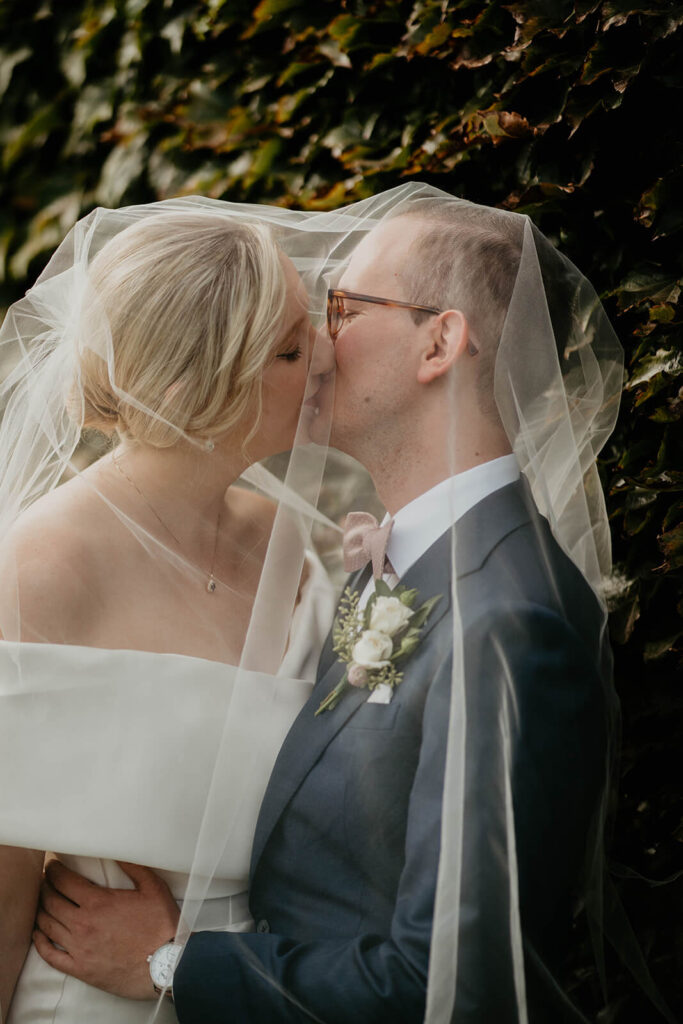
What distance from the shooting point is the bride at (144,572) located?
6.09 feet

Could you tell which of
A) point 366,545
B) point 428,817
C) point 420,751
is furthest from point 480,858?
point 366,545

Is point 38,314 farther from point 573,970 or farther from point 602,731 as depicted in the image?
point 573,970

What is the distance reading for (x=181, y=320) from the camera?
6.47 feet

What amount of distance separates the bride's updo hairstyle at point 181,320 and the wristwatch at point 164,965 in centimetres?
105

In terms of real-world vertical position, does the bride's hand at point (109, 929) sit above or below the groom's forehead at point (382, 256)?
below

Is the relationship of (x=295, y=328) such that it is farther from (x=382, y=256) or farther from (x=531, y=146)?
(x=531, y=146)

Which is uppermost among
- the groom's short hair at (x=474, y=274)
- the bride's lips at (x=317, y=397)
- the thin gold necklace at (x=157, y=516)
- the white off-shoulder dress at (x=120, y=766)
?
the groom's short hair at (x=474, y=274)

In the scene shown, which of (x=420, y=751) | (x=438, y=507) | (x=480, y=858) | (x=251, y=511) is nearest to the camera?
(x=480, y=858)

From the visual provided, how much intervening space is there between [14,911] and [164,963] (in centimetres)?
35

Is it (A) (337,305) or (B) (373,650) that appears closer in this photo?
(B) (373,650)

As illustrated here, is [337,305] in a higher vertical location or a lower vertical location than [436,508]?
higher

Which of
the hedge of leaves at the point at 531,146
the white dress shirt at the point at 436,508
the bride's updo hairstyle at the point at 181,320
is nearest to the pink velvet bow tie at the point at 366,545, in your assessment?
the white dress shirt at the point at 436,508

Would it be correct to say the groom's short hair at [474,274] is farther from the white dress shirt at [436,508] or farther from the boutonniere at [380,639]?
the boutonniere at [380,639]

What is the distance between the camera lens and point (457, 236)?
2.00 meters
